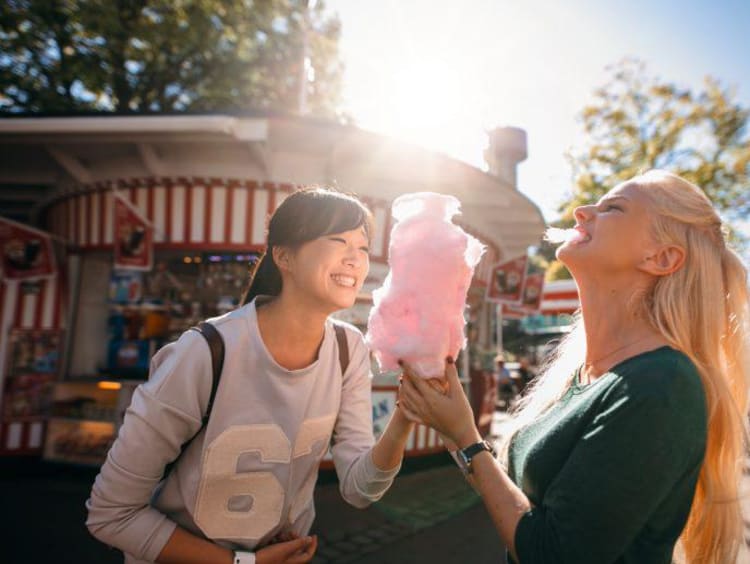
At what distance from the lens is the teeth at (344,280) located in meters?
1.64

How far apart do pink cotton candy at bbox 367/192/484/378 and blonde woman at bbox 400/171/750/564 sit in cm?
11

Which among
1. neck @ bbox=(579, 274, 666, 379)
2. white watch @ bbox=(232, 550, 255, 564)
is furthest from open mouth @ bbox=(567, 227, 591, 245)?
white watch @ bbox=(232, 550, 255, 564)

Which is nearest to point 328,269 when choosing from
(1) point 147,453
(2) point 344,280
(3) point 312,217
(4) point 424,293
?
(2) point 344,280

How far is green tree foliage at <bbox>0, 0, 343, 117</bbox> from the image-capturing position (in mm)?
10461

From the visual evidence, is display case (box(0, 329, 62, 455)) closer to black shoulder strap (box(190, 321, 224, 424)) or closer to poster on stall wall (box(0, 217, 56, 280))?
poster on stall wall (box(0, 217, 56, 280))

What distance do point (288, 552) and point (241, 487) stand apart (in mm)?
263

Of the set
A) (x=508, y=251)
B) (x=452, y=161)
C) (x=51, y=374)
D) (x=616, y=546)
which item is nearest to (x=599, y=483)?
(x=616, y=546)

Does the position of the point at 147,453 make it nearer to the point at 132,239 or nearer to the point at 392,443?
the point at 392,443

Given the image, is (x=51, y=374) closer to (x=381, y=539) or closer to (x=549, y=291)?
(x=381, y=539)

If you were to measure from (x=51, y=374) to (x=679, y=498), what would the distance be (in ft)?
24.2

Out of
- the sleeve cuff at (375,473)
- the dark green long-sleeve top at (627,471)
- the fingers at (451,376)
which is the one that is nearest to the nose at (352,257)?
the fingers at (451,376)

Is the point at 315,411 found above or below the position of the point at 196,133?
below

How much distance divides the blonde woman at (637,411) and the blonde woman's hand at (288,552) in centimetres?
58

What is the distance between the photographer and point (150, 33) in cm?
1117
